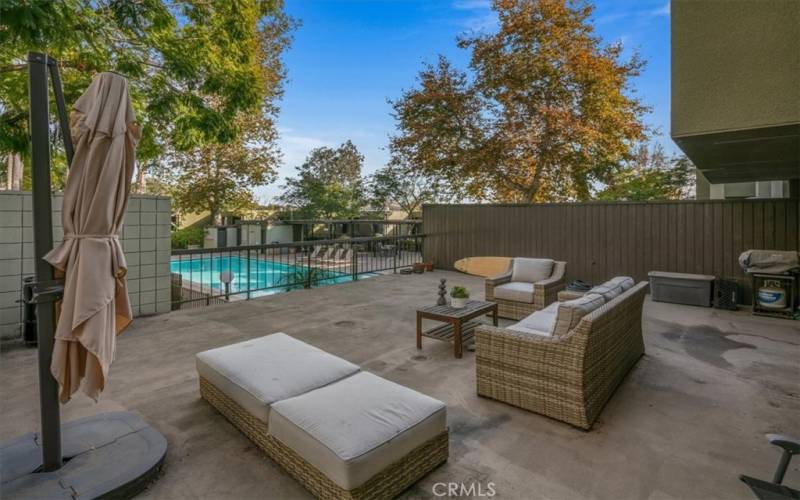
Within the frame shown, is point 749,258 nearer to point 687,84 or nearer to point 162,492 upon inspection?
point 687,84

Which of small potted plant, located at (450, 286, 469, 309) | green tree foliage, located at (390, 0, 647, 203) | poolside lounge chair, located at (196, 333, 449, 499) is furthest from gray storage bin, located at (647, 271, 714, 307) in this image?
poolside lounge chair, located at (196, 333, 449, 499)

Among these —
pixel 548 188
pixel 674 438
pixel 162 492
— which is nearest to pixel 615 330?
pixel 674 438

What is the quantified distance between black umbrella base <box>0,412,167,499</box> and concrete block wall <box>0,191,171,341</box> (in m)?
2.80

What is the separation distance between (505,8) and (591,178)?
5851mm

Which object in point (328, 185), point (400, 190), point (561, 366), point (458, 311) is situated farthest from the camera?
point (328, 185)

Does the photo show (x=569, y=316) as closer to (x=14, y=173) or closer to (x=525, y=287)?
(x=525, y=287)

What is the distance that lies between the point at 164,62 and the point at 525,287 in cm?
566

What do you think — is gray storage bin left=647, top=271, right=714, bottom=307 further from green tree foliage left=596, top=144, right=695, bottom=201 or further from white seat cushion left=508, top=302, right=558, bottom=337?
green tree foliage left=596, top=144, right=695, bottom=201

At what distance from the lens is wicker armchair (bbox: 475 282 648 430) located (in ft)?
8.19

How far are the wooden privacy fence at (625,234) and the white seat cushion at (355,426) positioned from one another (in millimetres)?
6613

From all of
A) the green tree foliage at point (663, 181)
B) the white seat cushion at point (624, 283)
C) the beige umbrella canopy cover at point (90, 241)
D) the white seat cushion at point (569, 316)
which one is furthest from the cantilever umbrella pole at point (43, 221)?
the green tree foliage at point (663, 181)

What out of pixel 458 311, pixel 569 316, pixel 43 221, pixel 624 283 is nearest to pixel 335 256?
pixel 458 311

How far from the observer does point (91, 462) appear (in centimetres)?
193

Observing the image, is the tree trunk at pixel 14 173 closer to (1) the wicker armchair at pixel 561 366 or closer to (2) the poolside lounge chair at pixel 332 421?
(2) the poolside lounge chair at pixel 332 421
